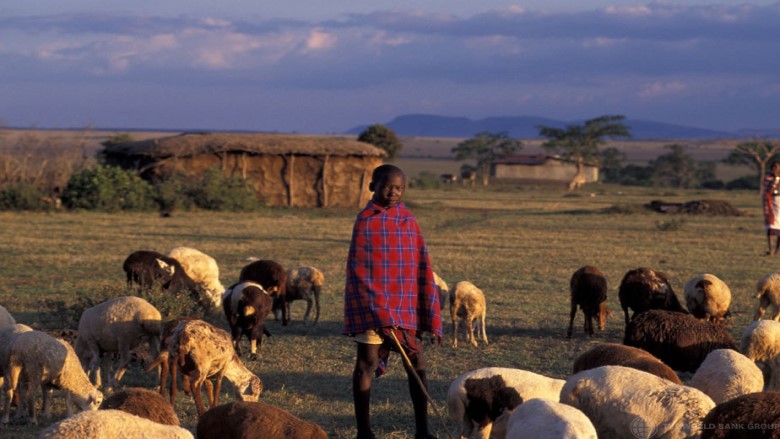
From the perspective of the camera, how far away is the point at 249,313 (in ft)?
32.7

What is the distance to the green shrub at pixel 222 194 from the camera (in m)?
30.2

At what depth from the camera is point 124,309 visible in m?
8.23

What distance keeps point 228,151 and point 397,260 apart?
27.0 meters

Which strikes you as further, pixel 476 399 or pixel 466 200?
pixel 466 200

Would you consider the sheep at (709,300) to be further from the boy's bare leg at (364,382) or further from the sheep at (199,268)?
the sheep at (199,268)

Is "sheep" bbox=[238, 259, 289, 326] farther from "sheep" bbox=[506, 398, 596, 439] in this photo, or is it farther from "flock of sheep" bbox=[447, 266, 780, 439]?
"sheep" bbox=[506, 398, 596, 439]

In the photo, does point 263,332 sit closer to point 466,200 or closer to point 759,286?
point 759,286

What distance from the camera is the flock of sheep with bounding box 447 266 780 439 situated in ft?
16.7

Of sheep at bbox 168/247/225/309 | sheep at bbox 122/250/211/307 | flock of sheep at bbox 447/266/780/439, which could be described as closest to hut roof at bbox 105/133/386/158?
sheep at bbox 168/247/225/309

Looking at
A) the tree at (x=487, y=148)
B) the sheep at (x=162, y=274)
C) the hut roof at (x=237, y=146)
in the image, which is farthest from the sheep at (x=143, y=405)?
the tree at (x=487, y=148)

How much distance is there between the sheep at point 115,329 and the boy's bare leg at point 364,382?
2660 mm

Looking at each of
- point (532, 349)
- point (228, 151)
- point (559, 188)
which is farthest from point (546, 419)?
point (559, 188)

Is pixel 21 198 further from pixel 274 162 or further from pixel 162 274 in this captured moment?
pixel 162 274

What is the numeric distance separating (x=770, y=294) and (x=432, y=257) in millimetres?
8773
